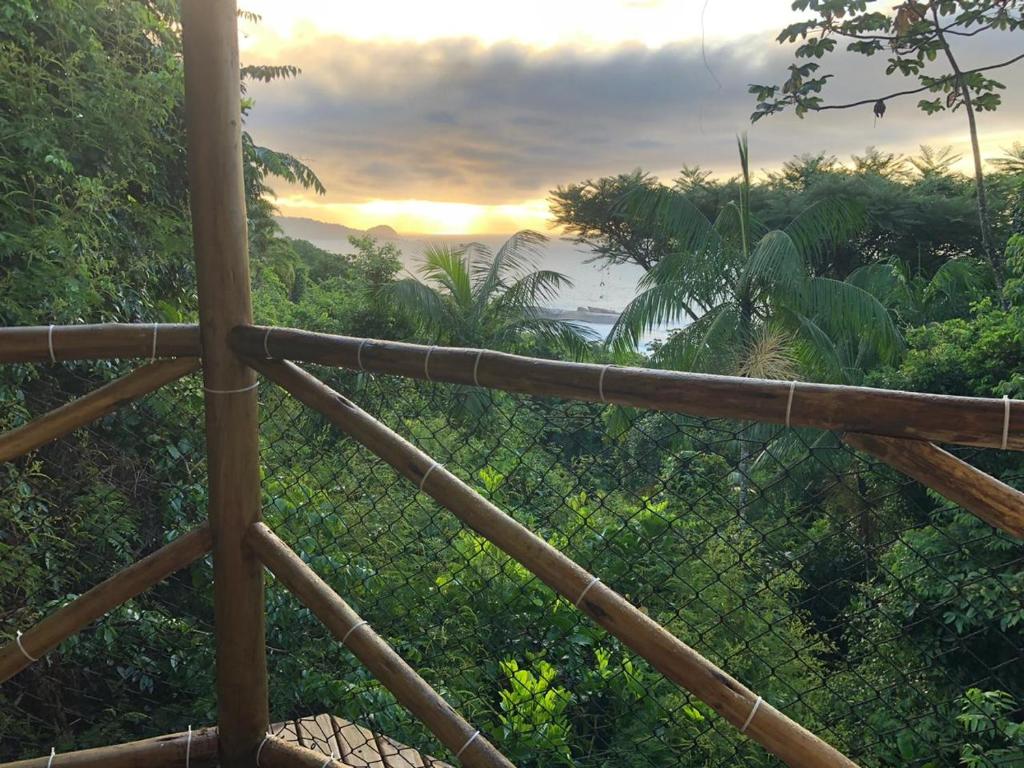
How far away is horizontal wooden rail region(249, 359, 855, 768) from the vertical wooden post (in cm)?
9

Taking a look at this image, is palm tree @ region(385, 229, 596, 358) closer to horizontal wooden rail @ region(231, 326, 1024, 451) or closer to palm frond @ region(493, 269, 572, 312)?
palm frond @ region(493, 269, 572, 312)

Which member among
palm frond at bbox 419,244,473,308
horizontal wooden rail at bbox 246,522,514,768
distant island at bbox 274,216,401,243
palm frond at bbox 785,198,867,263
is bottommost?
horizontal wooden rail at bbox 246,522,514,768

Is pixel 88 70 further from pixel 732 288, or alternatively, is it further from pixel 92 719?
pixel 732 288

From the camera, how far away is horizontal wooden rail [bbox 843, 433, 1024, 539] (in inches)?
28.2

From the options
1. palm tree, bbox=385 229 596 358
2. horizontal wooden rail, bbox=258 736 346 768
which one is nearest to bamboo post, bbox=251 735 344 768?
horizontal wooden rail, bbox=258 736 346 768

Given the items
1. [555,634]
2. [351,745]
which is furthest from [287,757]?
[555,634]

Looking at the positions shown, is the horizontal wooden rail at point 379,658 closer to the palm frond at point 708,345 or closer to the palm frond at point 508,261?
the palm frond at point 708,345

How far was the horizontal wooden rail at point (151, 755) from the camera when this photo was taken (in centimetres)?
135

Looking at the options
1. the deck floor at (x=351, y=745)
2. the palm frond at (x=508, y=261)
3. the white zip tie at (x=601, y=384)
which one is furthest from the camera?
A: the palm frond at (x=508, y=261)

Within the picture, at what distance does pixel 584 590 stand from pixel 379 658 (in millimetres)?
368

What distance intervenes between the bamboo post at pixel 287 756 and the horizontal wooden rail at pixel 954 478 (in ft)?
3.16

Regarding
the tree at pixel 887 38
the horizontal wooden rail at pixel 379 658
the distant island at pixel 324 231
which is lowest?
the horizontal wooden rail at pixel 379 658

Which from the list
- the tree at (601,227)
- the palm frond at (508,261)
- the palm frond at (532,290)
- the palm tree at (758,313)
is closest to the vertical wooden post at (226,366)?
the palm tree at (758,313)

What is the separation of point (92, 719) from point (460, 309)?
8127 mm
